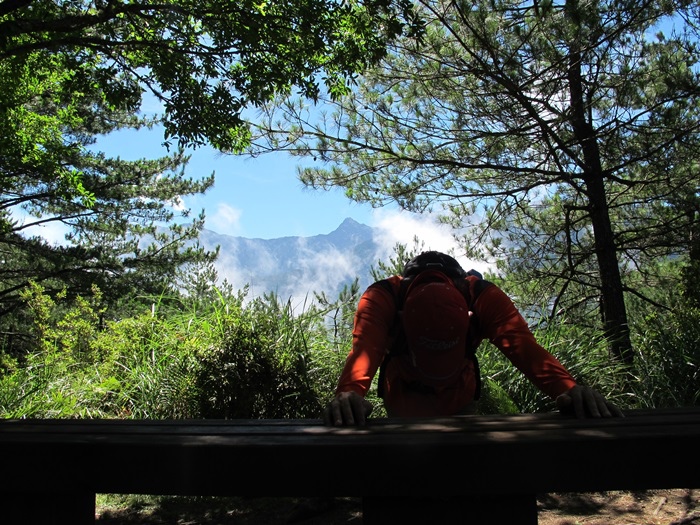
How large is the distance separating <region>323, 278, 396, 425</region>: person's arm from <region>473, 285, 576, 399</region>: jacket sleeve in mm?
388

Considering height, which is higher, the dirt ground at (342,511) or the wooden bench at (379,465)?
the wooden bench at (379,465)

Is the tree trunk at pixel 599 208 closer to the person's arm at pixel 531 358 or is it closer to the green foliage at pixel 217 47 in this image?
the green foliage at pixel 217 47

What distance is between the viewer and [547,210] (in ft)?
31.1

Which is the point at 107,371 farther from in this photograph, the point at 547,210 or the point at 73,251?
the point at 73,251

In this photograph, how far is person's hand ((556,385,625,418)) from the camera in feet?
5.90

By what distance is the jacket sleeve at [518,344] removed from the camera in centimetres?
202

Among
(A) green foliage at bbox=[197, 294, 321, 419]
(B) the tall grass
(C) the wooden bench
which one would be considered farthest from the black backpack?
(A) green foliage at bbox=[197, 294, 321, 419]

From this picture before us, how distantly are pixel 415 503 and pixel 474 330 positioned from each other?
106 cm

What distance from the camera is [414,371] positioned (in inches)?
93.8

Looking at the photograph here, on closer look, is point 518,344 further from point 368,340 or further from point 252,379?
point 252,379

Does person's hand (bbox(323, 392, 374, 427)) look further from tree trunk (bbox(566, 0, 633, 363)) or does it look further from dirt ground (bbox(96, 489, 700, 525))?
tree trunk (bbox(566, 0, 633, 363))

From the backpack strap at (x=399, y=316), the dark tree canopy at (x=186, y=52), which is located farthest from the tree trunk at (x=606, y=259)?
the backpack strap at (x=399, y=316)

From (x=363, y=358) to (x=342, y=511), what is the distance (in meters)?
2.46

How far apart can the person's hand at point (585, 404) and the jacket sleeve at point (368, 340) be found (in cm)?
65
